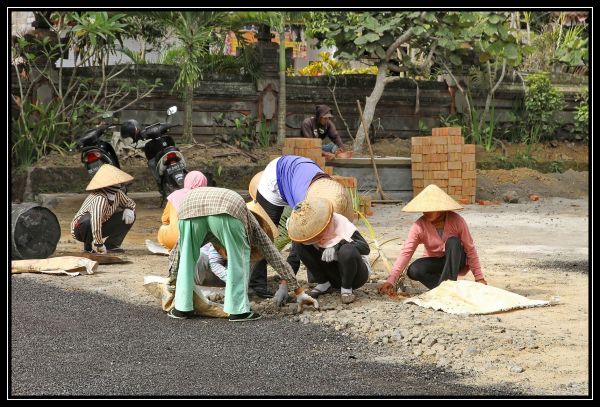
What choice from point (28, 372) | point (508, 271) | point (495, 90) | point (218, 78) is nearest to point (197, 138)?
point (218, 78)

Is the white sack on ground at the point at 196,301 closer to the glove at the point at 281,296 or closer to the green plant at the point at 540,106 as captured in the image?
the glove at the point at 281,296

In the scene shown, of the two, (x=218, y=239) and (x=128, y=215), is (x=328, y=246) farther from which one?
(x=128, y=215)

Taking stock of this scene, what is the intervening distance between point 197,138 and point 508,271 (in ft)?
27.9

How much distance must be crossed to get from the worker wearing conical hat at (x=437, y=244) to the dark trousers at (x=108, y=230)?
3296mm

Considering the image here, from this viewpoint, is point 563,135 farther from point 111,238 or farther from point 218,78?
point 111,238

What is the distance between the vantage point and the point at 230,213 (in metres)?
7.08

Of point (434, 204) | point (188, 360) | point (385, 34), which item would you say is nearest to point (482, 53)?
point (385, 34)

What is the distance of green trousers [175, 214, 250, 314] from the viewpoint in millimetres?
7125

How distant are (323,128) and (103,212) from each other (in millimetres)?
6123

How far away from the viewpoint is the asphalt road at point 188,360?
5426 mm

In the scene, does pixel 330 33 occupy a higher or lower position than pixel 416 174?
higher

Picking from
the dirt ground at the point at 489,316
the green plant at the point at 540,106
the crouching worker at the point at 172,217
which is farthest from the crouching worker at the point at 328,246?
the green plant at the point at 540,106

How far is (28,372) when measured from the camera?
5.80 metres

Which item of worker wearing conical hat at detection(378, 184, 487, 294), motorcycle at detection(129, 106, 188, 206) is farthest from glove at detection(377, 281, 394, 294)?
motorcycle at detection(129, 106, 188, 206)
